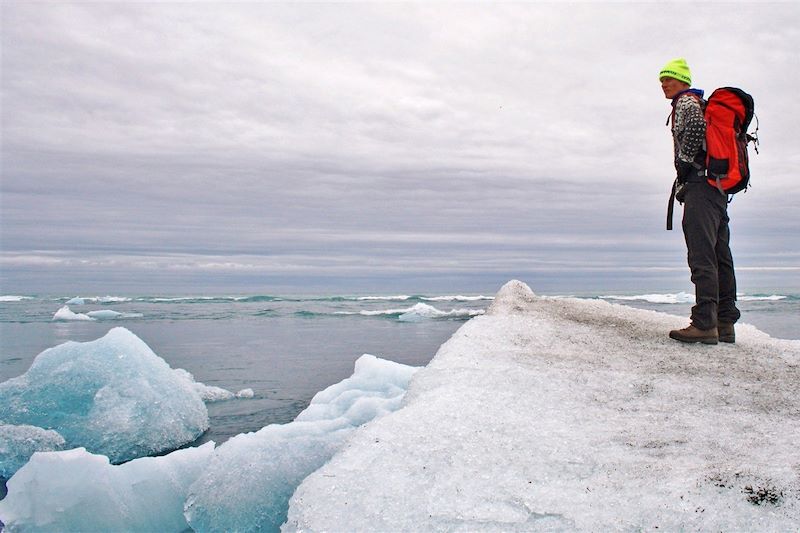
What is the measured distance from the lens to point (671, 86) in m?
4.86

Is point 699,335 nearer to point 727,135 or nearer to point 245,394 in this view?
point 727,135

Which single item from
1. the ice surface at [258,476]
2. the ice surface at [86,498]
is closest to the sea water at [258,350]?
the ice surface at [86,498]

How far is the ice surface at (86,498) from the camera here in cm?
331

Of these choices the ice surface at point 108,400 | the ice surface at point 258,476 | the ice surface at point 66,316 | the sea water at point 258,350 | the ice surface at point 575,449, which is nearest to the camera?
the ice surface at point 575,449

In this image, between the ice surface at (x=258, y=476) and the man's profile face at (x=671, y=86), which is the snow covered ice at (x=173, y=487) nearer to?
the ice surface at (x=258, y=476)

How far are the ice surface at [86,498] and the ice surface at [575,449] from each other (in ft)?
4.32

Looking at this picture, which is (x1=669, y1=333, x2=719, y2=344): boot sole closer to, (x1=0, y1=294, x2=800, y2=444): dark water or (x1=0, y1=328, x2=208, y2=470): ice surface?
(x1=0, y1=294, x2=800, y2=444): dark water

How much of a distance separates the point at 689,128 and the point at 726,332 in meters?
1.60

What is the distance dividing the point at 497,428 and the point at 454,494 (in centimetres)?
59

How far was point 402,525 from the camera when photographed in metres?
2.24

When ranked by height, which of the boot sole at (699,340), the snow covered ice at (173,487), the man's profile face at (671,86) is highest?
the man's profile face at (671,86)

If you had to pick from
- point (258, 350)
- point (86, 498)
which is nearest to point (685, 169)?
point (86, 498)

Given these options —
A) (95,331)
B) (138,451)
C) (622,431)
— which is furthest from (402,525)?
(95,331)

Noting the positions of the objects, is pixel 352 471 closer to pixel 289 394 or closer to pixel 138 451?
pixel 138 451
